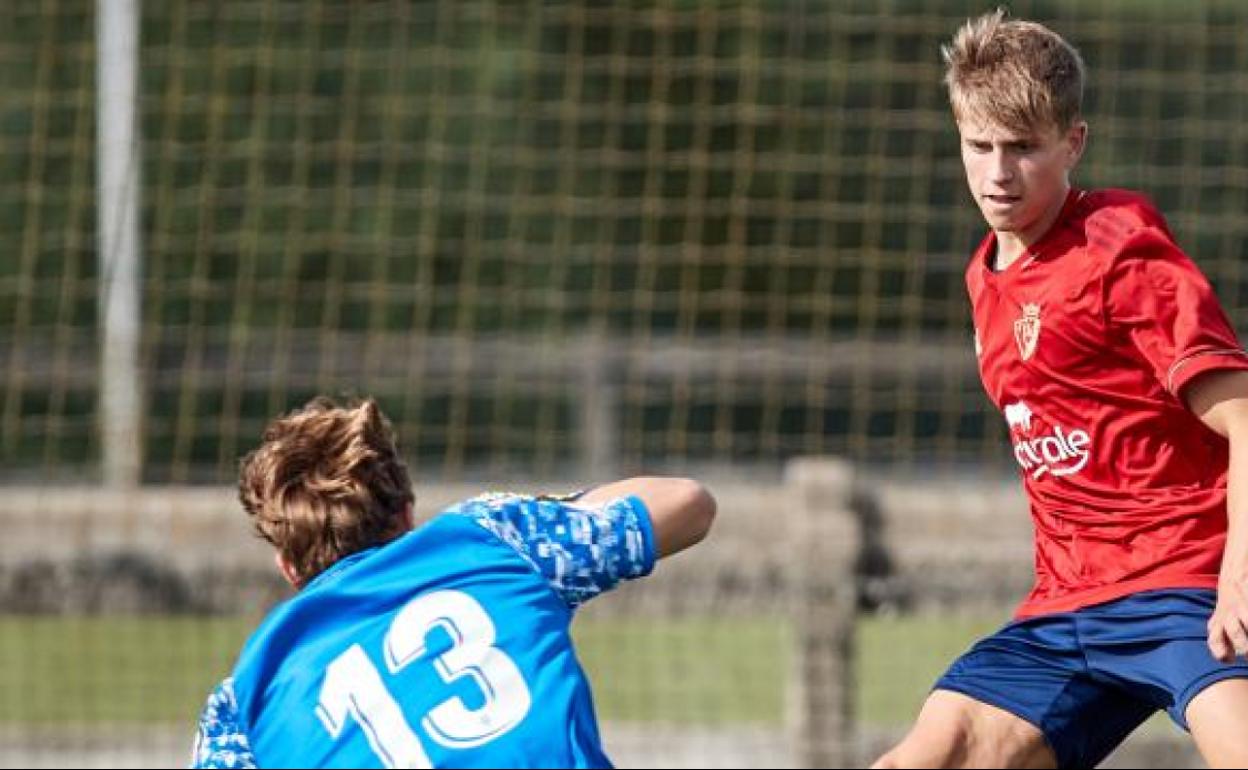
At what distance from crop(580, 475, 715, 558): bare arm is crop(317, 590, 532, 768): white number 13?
0.35 m

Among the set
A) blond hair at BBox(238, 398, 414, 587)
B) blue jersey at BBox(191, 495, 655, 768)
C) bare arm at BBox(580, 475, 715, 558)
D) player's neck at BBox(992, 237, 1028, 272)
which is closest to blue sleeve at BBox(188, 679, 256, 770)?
blue jersey at BBox(191, 495, 655, 768)

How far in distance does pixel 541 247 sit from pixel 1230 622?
395 inches

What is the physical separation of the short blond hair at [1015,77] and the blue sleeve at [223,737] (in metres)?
1.64

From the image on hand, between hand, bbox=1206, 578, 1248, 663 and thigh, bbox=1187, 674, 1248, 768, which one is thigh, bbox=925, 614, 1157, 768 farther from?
hand, bbox=1206, 578, 1248, 663

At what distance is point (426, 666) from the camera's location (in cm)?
338

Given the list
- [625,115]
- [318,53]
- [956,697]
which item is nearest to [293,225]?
[318,53]

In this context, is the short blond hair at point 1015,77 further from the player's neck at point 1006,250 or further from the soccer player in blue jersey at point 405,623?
the soccer player in blue jersey at point 405,623

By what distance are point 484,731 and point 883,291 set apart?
9.96 m

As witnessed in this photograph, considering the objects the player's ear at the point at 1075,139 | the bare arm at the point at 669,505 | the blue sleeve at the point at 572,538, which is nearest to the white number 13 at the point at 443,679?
the blue sleeve at the point at 572,538

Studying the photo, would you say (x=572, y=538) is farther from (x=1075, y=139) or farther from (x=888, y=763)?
(x=1075, y=139)

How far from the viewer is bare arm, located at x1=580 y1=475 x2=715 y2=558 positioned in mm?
3658

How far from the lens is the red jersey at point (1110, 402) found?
154 inches

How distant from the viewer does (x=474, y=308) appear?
14.2 m

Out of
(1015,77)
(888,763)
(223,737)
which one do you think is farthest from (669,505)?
(1015,77)
